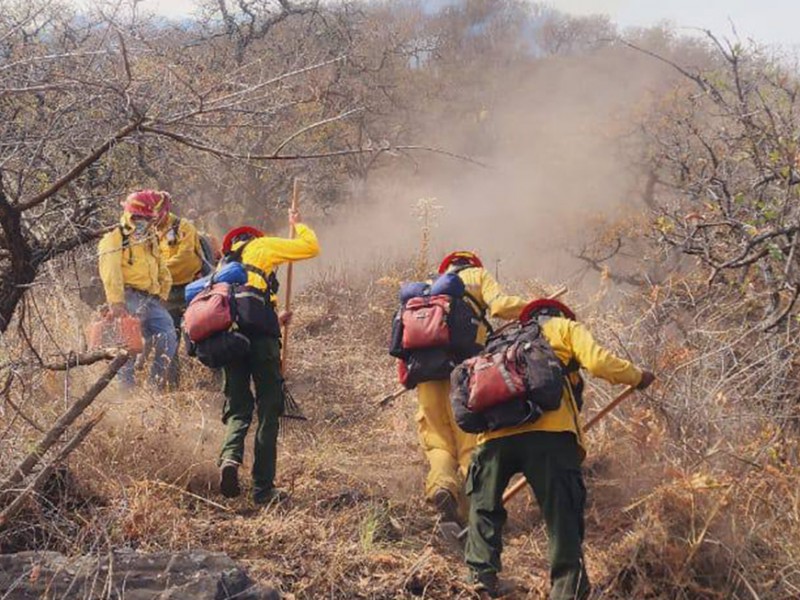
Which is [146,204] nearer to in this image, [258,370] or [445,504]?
[258,370]

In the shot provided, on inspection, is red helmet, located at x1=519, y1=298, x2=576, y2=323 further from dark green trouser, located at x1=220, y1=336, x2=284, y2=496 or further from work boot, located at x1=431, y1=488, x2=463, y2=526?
dark green trouser, located at x1=220, y1=336, x2=284, y2=496

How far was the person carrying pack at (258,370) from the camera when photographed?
197 inches

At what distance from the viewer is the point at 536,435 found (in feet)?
13.8

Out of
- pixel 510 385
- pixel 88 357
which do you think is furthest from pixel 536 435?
pixel 88 357

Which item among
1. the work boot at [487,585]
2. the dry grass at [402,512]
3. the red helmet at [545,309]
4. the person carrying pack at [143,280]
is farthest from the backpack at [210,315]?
the work boot at [487,585]

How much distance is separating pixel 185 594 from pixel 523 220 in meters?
23.0

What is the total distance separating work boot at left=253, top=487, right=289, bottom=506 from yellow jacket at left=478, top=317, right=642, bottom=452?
128cm

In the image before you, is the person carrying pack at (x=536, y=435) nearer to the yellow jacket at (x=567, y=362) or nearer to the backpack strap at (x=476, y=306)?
the yellow jacket at (x=567, y=362)

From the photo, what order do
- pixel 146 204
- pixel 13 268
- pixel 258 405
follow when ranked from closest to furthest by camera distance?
1. pixel 13 268
2. pixel 258 405
3. pixel 146 204

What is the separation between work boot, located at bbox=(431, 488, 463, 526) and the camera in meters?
5.08

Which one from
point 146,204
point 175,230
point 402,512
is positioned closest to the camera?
point 402,512

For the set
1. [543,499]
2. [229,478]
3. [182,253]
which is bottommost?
→ [229,478]

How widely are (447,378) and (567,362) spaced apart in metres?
1.20

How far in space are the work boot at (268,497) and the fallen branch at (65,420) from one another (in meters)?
1.60
